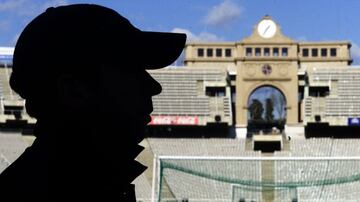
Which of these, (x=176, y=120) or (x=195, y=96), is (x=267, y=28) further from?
(x=176, y=120)

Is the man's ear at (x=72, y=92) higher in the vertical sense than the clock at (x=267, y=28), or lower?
lower

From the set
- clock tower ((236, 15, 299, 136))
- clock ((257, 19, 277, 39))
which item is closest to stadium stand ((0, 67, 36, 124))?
clock tower ((236, 15, 299, 136))

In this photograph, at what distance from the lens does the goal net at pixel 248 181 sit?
1705 centimetres

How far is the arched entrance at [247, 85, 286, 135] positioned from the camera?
48.1 m

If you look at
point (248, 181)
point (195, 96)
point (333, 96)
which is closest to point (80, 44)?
point (248, 181)

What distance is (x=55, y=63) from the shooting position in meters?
1.21

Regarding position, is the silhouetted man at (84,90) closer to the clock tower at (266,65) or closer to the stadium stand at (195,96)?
the stadium stand at (195,96)

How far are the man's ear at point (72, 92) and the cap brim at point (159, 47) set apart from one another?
0.37 ft

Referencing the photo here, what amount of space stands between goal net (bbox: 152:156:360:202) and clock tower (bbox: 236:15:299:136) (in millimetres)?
17503

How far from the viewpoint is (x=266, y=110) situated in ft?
199

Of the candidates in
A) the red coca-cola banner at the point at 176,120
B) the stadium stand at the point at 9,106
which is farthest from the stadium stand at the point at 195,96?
the stadium stand at the point at 9,106

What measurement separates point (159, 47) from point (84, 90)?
0.15 metres

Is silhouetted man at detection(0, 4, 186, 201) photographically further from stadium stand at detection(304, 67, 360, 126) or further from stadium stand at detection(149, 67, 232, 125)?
stadium stand at detection(304, 67, 360, 126)

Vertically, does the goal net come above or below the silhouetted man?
below
